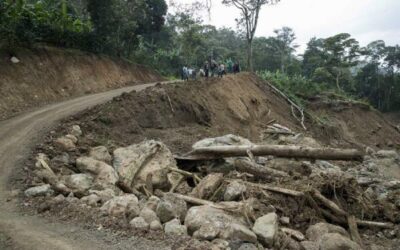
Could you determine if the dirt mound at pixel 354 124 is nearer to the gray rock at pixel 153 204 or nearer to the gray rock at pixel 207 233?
the gray rock at pixel 153 204

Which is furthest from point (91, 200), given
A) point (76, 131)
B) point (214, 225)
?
point (76, 131)

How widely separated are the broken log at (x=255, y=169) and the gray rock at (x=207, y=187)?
1741mm

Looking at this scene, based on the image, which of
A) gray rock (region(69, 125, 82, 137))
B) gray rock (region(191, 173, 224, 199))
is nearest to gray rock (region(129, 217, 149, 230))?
gray rock (region(191, 173, 224, 199))

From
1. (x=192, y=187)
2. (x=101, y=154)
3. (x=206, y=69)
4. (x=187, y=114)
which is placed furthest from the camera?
(x=206, y=69)

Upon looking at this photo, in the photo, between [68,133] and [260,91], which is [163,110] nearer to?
[68,133]

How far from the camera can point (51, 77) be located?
70.9ft

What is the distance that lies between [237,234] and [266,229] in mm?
972

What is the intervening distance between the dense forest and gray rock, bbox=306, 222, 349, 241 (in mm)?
16353

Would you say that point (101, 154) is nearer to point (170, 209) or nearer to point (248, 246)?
point (170, 209)

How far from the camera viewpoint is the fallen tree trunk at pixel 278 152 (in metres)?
12.6

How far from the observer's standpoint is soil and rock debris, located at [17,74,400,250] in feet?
27.6

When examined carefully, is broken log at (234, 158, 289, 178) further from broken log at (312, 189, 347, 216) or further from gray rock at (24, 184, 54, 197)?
gray rock at (24, 184, 54, 197)

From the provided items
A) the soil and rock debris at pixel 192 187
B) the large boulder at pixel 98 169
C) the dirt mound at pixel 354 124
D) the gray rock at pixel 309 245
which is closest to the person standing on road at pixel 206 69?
the soil and rock debris at pixel 192 187

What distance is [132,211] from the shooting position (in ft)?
27.9
